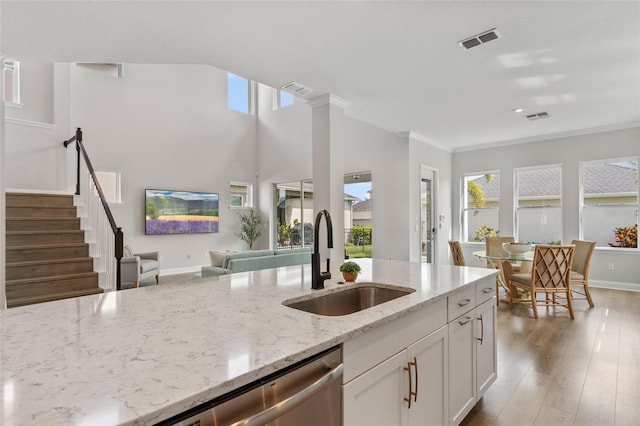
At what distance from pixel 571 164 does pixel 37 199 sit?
8230mm

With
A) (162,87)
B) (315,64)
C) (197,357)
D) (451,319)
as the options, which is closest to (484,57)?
(315,64)

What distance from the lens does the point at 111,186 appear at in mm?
6723

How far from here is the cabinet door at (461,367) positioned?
5.66 ft

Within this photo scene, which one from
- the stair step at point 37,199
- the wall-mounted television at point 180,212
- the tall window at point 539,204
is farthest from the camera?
the wall-mounted television at point 180,212

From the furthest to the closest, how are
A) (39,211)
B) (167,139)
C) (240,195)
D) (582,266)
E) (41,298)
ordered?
(240,195) → (167,139) → (582,266) → (39,211) → (41,298)

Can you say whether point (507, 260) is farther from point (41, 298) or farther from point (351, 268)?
point (41, 298)

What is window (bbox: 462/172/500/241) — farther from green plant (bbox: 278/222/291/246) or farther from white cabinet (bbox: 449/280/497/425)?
white cabinet (bbox: 449/280/497/425)

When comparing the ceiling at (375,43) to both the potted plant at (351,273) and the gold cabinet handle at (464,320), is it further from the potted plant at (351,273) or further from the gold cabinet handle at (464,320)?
the gold cabinet handle at (464,320)

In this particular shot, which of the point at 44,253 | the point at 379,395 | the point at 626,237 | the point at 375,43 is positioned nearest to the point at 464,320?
the point at 379,395

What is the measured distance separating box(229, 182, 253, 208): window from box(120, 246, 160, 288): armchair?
276 cm

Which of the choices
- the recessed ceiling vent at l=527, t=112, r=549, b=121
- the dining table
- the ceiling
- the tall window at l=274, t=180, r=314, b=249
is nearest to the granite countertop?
the ceiling

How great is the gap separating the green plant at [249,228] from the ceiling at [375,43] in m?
4.99

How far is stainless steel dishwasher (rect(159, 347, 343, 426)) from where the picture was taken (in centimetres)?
78

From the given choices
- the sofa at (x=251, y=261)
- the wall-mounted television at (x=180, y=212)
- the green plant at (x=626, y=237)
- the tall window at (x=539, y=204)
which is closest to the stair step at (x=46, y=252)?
the sofa at (x=251, y=261)
